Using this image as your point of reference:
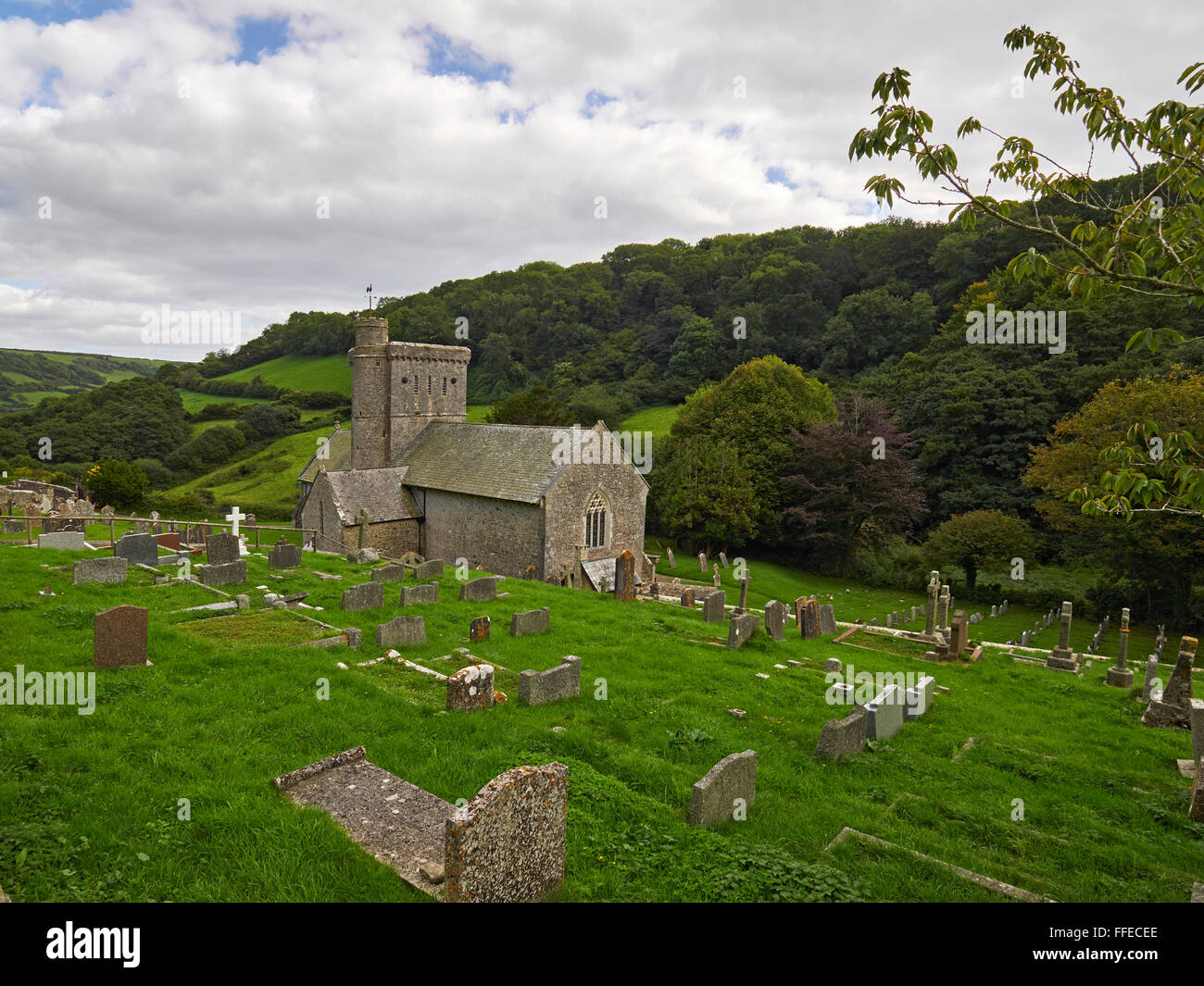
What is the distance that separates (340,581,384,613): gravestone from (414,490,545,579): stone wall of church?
1024cm

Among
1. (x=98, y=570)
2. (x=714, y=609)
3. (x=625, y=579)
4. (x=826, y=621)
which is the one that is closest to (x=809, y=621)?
(x=826, y=621)

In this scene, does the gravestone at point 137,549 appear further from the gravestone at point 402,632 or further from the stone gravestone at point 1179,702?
the stone gravestone at point 1179,702

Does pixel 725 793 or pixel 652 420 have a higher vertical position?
pixel 652 420

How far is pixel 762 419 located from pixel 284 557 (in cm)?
2836

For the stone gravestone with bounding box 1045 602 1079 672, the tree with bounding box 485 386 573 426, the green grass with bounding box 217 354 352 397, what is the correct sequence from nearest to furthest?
the stone gravestone with bounding box 1045 602 1079 672 → the tree with bounding box 485 386 573 426 → the green grass with bounding box 217 354 352 397

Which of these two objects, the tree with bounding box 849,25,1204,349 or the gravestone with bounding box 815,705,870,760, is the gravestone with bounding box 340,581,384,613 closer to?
the gravestone with bounding box 815,705,870,760

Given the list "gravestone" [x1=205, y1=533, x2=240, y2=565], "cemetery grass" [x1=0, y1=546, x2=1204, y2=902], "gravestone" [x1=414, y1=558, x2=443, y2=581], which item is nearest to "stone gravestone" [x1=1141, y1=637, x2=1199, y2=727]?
"cemetery grass" [x1=0, y1=546, x2=1204, y2=902]

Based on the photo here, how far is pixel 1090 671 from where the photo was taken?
15781 mm

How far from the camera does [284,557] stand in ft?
60.6

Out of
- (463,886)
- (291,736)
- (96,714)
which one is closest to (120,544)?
(96,714)

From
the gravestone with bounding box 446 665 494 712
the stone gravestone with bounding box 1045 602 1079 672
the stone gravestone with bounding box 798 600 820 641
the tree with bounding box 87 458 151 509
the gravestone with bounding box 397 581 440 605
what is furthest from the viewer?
the tree with bounding box 87 458 151 509

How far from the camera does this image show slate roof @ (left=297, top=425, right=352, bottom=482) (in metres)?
36.5

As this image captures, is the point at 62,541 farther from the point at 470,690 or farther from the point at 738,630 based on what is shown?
the point at 738,630
